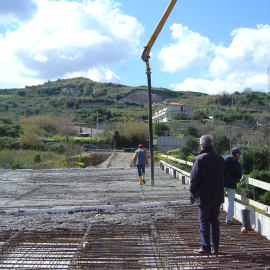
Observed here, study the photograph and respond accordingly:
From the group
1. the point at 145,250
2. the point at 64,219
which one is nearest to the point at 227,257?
the point at 145,250

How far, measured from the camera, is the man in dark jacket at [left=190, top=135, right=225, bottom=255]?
6.18 m

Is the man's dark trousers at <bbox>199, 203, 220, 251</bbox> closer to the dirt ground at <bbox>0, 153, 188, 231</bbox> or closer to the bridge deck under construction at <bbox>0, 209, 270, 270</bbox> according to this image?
the bridge deck under construction at <bbox>0, 209, 270, 270</bbox>

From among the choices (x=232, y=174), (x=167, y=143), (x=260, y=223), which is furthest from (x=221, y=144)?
(x=260, y=223)

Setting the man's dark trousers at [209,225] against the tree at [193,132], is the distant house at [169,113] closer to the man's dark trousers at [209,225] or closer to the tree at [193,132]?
the tree at [193,132]

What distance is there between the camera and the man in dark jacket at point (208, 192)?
6.18m

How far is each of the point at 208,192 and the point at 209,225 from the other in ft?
1.51

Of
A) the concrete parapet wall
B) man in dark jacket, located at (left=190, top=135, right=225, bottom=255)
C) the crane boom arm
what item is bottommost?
the concrete parapet wall

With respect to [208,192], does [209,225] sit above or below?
→ below

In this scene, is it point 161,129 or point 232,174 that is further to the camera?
point 161,129

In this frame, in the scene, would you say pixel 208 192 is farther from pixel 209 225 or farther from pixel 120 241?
pixel 120 241

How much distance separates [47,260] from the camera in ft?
19.6

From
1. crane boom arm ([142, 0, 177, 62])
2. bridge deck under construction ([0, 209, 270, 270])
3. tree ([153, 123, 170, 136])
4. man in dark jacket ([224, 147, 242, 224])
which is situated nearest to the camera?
bridge deck under construction ([0, 209, 270, 270])

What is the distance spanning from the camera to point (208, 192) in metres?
6.20

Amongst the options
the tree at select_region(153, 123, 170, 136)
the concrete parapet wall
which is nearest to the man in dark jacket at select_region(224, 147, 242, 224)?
the concrete parapet wall
